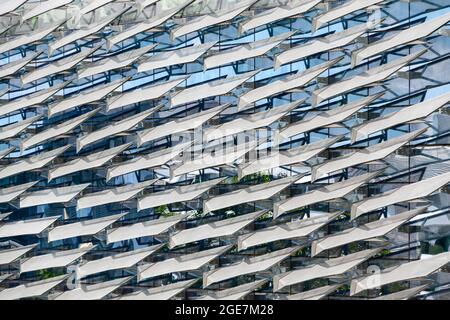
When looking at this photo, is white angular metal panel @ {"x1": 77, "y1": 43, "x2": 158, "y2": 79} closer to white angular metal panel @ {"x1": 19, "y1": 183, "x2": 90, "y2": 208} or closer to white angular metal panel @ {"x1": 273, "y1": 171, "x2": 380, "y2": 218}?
white angular metal panel @ {"x1": 19, "y1": 183, "x2": 90, "y2": 208}

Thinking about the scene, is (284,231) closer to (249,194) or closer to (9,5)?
(249,194)

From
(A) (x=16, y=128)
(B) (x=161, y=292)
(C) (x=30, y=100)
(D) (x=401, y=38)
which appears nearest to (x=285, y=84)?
(D) (x=401, y=38)

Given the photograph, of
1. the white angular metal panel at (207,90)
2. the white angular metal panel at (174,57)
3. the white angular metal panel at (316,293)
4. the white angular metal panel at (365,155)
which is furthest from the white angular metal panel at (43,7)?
the white angular metal panel at (316,293)

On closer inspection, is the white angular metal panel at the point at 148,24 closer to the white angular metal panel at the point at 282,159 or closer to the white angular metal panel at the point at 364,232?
the white angular metal panel at the point at 282,159

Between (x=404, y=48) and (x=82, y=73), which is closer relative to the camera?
(x=404, y=48)

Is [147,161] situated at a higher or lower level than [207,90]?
lower

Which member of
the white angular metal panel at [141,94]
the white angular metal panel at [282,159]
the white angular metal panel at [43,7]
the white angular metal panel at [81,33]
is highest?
the white angular metal panel at [43,7]

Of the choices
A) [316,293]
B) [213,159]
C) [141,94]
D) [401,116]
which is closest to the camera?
[401,116]

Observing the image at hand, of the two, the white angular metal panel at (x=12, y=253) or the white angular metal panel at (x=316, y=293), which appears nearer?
the white angular metal panel at (x=316, y=293)

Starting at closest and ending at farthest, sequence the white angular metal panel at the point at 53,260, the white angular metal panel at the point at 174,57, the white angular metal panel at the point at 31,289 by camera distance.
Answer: the white angular metal panel at the point at 174,57, the white angular metal panel at the point at 53,260, the white angular metal panel at the point at 31,289
